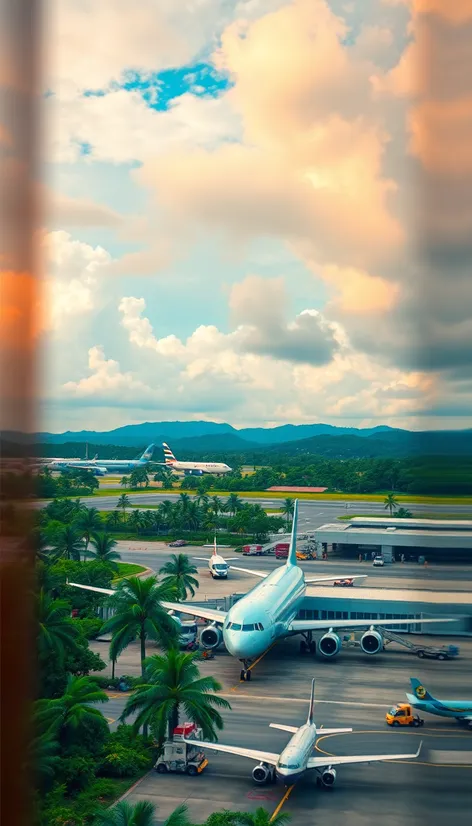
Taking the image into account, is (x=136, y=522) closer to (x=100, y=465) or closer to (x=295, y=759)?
(x=295, y=759)

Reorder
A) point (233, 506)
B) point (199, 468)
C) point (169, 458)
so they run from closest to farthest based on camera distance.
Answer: point (233, 506), point (199, 468), point (169, 458)

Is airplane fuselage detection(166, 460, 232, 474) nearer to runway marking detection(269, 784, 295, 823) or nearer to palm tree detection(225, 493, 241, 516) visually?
palm tree detection(225, 493, 241, 516)

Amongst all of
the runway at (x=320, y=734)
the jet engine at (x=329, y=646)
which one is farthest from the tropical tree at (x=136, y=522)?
the jet engine at (x=329, y=646)

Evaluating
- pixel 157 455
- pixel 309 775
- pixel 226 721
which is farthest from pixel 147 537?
pixel 157 455

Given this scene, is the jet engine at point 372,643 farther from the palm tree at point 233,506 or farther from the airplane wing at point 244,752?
the palm tree at point 233,506

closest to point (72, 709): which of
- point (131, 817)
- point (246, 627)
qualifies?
point (131, 817)

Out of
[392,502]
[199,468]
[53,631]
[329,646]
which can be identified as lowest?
[329,646]
